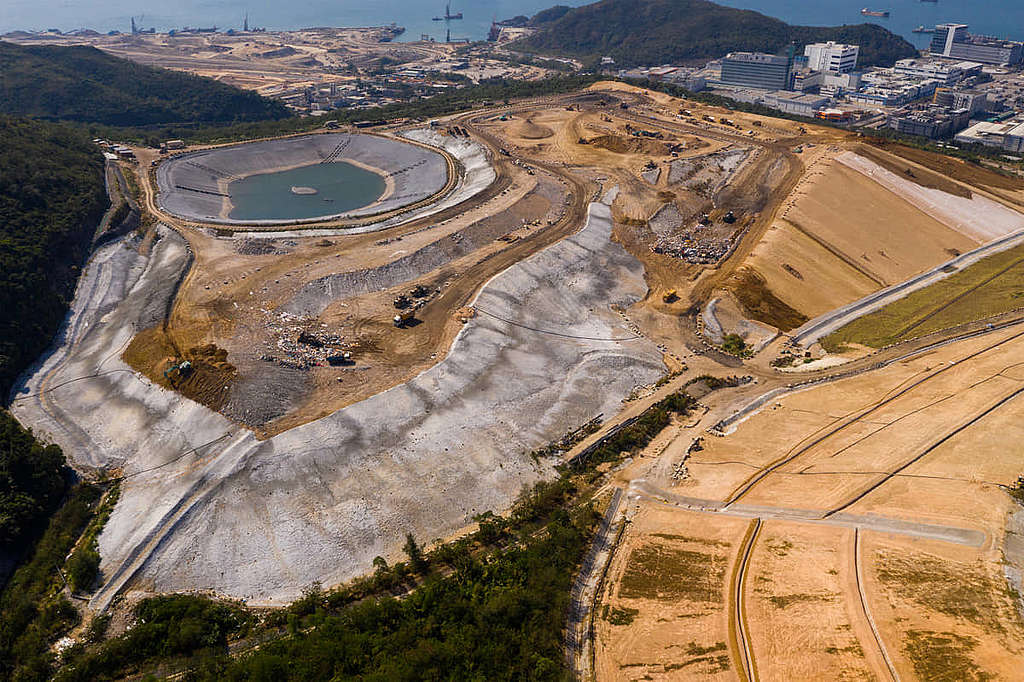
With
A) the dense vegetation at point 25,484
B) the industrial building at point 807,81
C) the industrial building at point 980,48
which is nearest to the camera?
the dense vegetation at point 25,484

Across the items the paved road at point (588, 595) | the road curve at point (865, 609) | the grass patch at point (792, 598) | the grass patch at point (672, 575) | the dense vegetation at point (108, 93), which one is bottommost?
the paved road at point (588, 595)

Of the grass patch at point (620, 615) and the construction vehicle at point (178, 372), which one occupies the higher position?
the construction vehicle at point (178, 372)

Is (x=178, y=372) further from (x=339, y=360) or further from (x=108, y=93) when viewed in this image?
(x=108, y=93)

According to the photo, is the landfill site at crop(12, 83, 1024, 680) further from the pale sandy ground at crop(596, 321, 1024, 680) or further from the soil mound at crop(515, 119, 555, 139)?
the soil mound at crop(515, 119, 555, 139)

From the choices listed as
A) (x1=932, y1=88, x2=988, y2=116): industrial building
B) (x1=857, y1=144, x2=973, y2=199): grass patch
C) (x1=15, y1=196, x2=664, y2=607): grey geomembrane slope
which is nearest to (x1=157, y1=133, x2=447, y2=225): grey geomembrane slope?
(x1=15, y1=196, x2=664, y2=607): grey geomembrane slope

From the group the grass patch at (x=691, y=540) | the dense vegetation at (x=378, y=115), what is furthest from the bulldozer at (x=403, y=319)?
the dense vegetation at (x=378, y=115)

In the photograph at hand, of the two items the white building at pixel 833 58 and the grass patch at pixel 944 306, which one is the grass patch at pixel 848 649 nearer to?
the grass patch at pixel 944 306

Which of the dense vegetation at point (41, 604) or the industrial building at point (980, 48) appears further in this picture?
the industrial building at point (980, 48)
